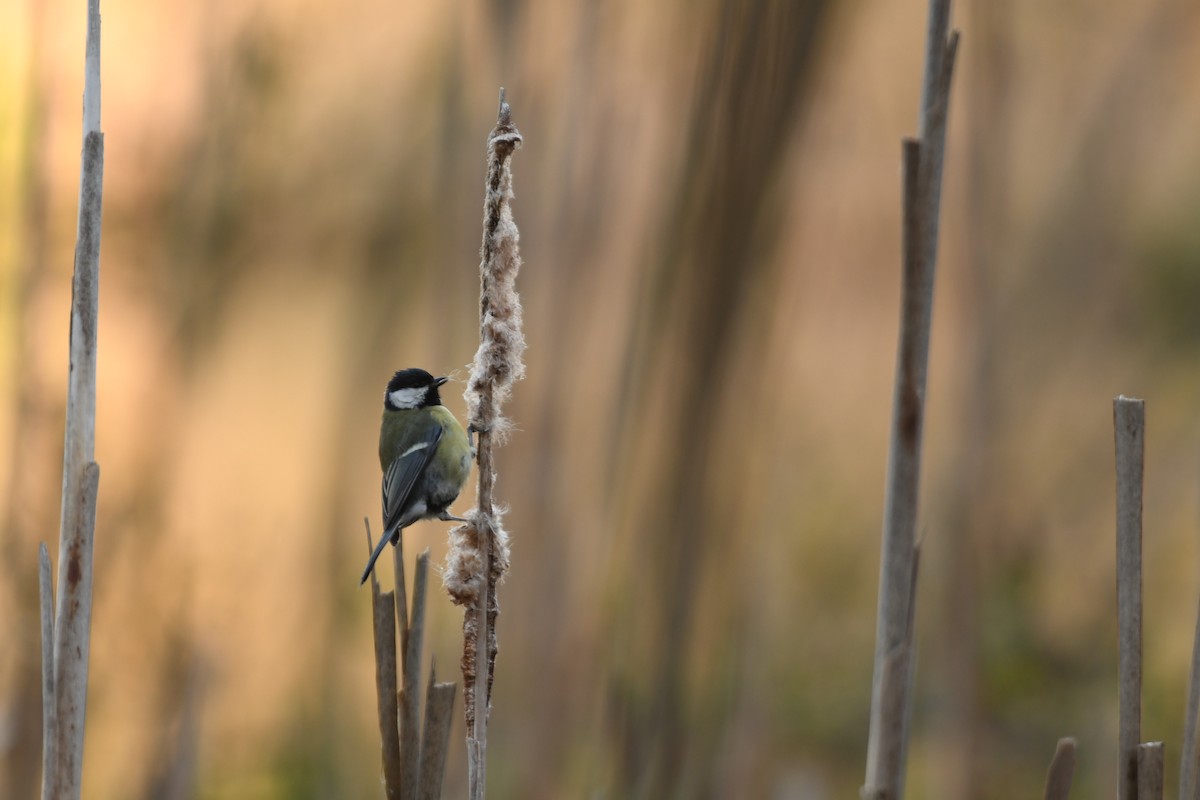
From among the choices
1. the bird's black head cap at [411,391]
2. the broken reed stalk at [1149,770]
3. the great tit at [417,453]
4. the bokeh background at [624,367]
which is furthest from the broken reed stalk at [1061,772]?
the bird's black head cap at [411,391]

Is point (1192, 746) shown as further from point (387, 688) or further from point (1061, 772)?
point (387, 688)

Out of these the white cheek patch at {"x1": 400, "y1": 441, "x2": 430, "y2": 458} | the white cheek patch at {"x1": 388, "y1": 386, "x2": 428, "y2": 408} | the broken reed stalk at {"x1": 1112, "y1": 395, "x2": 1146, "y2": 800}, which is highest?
the white cheek patch at {"x1": 388, "y1": 386, "x2": 428, "y2": 408}

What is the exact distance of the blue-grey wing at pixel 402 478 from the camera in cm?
123

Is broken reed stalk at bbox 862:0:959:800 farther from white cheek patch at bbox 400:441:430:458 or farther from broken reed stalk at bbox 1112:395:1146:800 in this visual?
white cheek patch at bbox 400:441:430:458

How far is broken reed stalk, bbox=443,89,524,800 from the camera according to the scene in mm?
565

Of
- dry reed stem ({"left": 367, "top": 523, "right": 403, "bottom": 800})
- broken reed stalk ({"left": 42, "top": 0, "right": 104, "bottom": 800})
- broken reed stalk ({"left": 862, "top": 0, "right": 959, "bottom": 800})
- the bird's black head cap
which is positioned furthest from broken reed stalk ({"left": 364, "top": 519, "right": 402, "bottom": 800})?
the bird's black head cap

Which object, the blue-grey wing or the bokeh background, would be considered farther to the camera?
the blue-grey wing

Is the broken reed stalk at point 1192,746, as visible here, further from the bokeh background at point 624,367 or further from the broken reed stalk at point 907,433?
the bokeh background at point 624,367

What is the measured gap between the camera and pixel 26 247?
1.12 meters

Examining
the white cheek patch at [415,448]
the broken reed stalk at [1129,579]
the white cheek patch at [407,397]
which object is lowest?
the broken reed stalk at [1129,579]

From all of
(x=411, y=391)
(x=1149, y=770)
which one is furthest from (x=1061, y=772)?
(x=411, y=391)

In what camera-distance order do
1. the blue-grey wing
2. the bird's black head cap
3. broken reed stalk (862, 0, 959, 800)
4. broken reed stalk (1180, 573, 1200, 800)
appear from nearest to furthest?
broken reed stalk (862, 0, 959, 800) < broken reed stalk (1180, 573, 1200, 800) < the blue-grey wing < the bird's black head cap

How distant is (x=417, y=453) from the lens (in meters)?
1.32

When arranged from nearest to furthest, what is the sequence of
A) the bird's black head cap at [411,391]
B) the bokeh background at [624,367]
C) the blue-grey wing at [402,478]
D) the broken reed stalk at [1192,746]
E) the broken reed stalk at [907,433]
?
1. the broken reed stalk at [907,433]
2. the broken reed stalk at [1192,746]
3. the bokeh background at [624,367]
4. the blue-grey wing at [402,478]
5. the bird's black head cap at [411,391]
